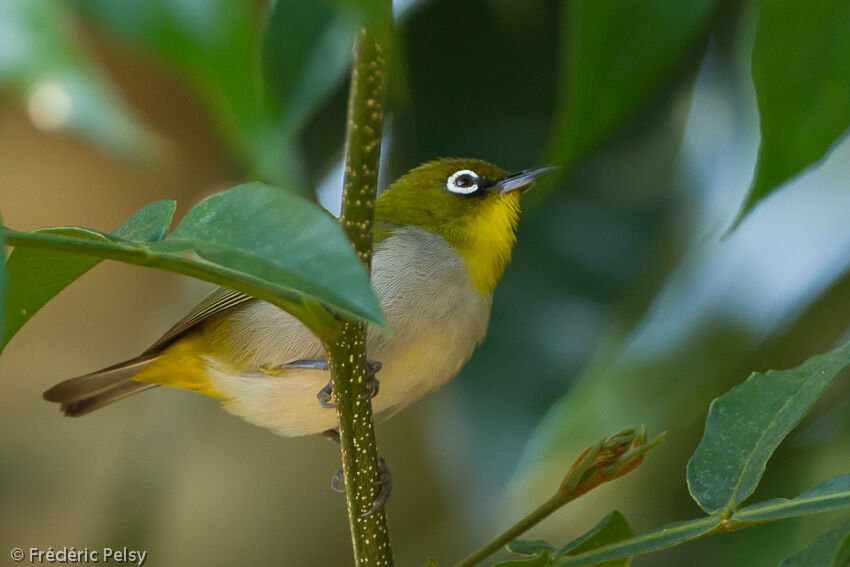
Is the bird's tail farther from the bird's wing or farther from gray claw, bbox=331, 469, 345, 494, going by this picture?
gray claw, bbox=331, 469, 345, 494

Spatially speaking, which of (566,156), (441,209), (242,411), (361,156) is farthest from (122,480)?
(361,156)

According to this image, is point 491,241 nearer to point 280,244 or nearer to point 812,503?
point 812,503

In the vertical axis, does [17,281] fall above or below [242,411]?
below

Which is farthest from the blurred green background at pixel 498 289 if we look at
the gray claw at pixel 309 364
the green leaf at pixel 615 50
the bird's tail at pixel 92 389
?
the bird's tail at pixel 92 389

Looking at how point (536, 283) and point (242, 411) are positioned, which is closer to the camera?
point (536, 283)

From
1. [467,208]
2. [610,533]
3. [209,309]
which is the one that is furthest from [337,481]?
[610,533]

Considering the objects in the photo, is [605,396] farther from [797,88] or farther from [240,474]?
[240,474]

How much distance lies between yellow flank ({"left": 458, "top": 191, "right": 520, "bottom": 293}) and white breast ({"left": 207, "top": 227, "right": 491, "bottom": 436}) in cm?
4

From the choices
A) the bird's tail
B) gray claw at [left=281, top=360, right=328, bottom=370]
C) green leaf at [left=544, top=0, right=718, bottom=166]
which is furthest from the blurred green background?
the bird's tail

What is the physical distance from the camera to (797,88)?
3.58 ft

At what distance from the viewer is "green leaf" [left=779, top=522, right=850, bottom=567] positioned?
2.62 ft

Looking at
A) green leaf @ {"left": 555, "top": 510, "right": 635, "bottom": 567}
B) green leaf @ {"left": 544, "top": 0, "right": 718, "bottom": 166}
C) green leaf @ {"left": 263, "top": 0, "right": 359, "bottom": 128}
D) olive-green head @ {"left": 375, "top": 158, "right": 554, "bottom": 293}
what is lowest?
green leaf @ {"left": 555, "top": 510, "right": 635, "bottom": 567}

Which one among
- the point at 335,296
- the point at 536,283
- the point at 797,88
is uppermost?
the point at 536,283

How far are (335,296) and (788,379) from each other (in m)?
0.62
